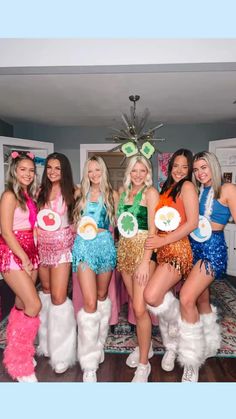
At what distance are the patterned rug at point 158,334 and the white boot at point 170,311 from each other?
374mm

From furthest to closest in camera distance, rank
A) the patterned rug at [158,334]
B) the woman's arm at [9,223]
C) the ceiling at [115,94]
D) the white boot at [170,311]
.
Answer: the ceiling at [115,94] → the patterned rug at [158,334] → the white boot at [170,311] → the woman's arm at [9,223]

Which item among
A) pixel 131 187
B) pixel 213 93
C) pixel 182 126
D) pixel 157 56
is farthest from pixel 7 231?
pixel 182 126

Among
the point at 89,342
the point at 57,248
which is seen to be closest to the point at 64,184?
the point at 57,248

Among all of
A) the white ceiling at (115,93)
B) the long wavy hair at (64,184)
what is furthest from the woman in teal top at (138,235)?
the white ceiling at (115,93)

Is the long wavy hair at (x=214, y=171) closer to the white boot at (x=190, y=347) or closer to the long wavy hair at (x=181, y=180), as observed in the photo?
the long wavy hair at (x=181, y=180)

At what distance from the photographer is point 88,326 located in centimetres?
183

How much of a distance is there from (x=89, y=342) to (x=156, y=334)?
899 mm

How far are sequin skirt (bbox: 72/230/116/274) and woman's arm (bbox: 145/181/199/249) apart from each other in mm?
255

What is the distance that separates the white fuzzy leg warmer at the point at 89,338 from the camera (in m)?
1.83

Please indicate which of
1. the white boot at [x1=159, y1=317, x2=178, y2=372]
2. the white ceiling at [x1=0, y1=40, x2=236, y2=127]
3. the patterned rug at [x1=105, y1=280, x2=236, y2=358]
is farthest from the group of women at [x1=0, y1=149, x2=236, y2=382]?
the white ceiling at [x1=0, y1=40, x2=236, y2=127]

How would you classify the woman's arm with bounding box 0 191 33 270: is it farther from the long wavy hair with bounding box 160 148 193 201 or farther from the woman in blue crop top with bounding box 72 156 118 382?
the long wavy hair with bounding box 160 148 193 201

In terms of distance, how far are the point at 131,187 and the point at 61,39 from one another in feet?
3.13

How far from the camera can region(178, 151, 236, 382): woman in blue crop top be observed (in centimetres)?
179

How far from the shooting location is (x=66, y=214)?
1.89 metres
